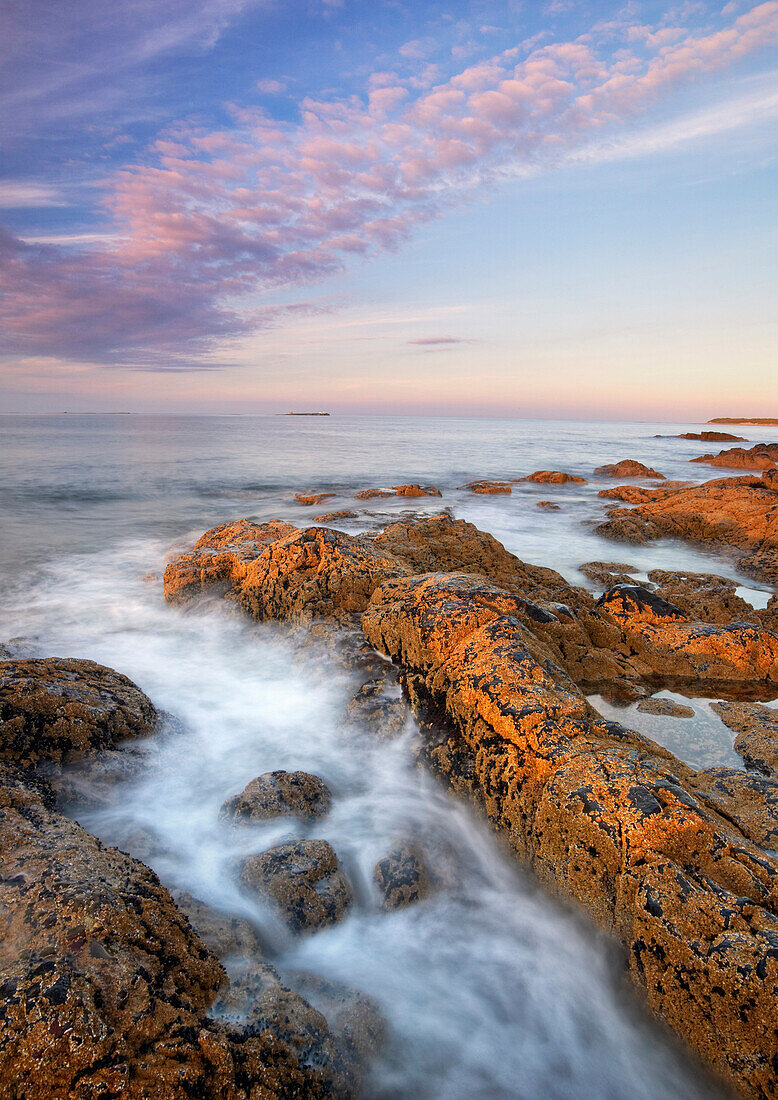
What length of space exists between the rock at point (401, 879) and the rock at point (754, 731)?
2.84 meters

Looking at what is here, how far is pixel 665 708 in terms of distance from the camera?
5133 millimetres

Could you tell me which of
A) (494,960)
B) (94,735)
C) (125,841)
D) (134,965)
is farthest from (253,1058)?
(94,735)

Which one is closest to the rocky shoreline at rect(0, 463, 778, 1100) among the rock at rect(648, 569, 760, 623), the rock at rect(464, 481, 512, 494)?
the rock at rect(648, 569, 760, 623)

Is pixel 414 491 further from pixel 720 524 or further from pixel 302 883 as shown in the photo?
pixel 302 883

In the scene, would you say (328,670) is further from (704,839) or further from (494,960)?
(704,839)

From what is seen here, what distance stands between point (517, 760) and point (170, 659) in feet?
14.2

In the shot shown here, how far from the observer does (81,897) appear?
2.07m

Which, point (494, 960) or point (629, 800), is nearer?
point (629, 800)

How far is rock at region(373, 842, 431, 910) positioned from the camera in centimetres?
313

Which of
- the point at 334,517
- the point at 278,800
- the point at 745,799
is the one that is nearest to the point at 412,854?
the point at 278,800

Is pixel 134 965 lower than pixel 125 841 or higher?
higher

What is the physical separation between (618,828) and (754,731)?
9.20 feet

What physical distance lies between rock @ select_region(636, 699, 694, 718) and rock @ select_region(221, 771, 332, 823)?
3.18 metres

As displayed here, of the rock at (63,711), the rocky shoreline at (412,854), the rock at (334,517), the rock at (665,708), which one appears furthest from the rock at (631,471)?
the rock at (63,711)
